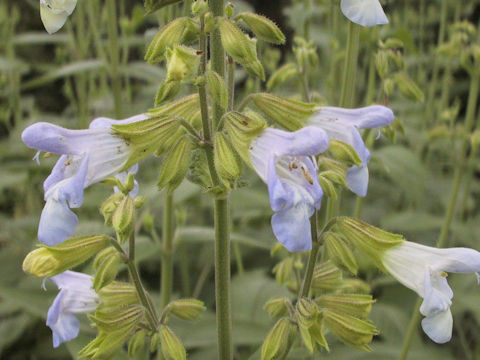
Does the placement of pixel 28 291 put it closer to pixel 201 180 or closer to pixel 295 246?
pixel 201 180

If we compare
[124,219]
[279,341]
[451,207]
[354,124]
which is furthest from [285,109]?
[451,207]

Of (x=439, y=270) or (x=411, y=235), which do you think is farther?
(x=411, y=235)

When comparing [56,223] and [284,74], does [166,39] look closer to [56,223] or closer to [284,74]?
[56,223]

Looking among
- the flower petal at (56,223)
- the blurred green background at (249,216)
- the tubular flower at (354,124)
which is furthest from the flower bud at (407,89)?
the flower petal at (56,223)

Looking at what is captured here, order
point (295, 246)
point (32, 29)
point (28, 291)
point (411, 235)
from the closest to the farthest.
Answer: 1. point (295, 246)
2. point (28, 291)
3. point (411, 235)
4. point (32, 29)

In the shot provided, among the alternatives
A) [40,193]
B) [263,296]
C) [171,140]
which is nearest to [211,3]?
[171,140]

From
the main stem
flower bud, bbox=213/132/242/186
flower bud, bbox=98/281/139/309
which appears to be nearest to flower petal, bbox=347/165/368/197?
flower bud, bbox=213/132/242/186
